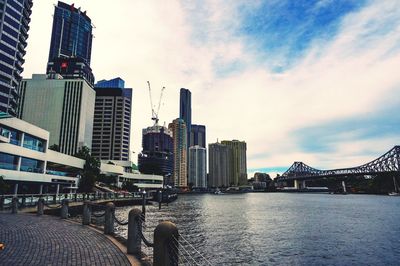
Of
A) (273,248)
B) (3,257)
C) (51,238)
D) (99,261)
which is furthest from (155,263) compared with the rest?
(273,248)

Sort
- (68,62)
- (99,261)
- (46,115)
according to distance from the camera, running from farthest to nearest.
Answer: (68,62), (46,115), (99,261)

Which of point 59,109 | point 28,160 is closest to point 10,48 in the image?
point 59,109

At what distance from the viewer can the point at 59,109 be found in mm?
146750

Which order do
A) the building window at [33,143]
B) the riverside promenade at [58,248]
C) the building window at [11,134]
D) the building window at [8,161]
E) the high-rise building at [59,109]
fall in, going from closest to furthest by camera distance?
the riverside promenade at [58,248] → the building window at [11,134] → the building window at [8,161] → the building window at [33,143] → the high-rise building at [59,109]

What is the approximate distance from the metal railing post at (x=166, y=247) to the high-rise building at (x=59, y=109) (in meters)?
151

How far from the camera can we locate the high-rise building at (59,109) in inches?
5714

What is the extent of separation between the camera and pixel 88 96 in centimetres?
15562

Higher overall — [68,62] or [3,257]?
[68,62]

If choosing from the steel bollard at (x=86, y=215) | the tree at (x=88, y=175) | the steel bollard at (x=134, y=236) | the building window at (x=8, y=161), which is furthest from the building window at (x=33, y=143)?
the steel bollard at (x=134, y=236)

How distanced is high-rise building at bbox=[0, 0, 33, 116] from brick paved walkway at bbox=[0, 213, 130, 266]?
310 ft

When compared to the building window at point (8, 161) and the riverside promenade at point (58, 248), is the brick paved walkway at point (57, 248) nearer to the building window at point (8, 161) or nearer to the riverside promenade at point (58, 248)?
the riverside promenade at point (58, 248)

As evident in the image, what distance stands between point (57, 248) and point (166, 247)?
6327mm

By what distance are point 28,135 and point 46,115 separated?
103 m

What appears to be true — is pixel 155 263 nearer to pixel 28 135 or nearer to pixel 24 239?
pixel 24 239
